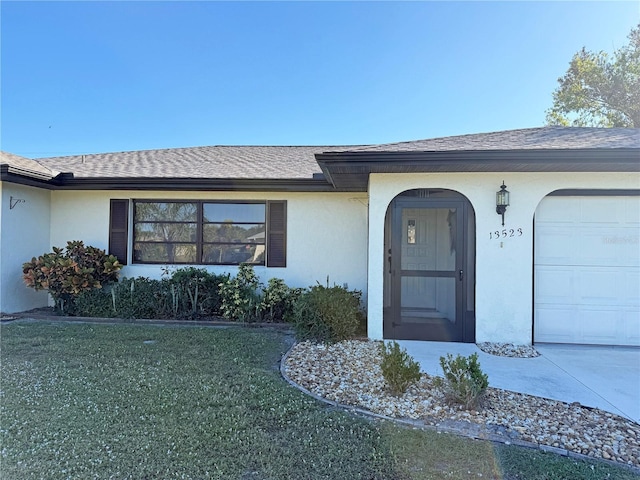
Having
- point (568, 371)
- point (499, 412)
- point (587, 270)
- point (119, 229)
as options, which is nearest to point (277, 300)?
point (119, 229)

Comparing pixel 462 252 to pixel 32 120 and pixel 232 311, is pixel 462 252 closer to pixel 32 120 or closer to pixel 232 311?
pixel 232 311

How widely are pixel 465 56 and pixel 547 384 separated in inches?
393

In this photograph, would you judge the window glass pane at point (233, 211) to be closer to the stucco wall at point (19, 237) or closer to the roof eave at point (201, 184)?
the roof eave at point (201, 184)

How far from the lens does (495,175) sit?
6.09m

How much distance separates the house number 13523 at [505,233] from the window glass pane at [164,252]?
6552 mm

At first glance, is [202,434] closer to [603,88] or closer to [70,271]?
[70,271]

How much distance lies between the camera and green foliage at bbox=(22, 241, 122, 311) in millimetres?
7633

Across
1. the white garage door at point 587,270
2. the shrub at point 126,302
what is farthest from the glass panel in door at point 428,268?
the shrub at point 126,302

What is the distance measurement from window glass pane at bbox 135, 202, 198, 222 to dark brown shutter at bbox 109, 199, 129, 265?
0.28 m

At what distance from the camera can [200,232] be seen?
28.6ft

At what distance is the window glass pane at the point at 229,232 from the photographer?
8711 mm

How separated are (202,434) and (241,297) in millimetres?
4601

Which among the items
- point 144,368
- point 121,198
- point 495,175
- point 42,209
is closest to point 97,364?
point 144,368

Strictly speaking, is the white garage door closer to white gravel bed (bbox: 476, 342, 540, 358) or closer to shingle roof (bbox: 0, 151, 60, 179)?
white gravel bed (bbox: 476, 342, 540, 358)
